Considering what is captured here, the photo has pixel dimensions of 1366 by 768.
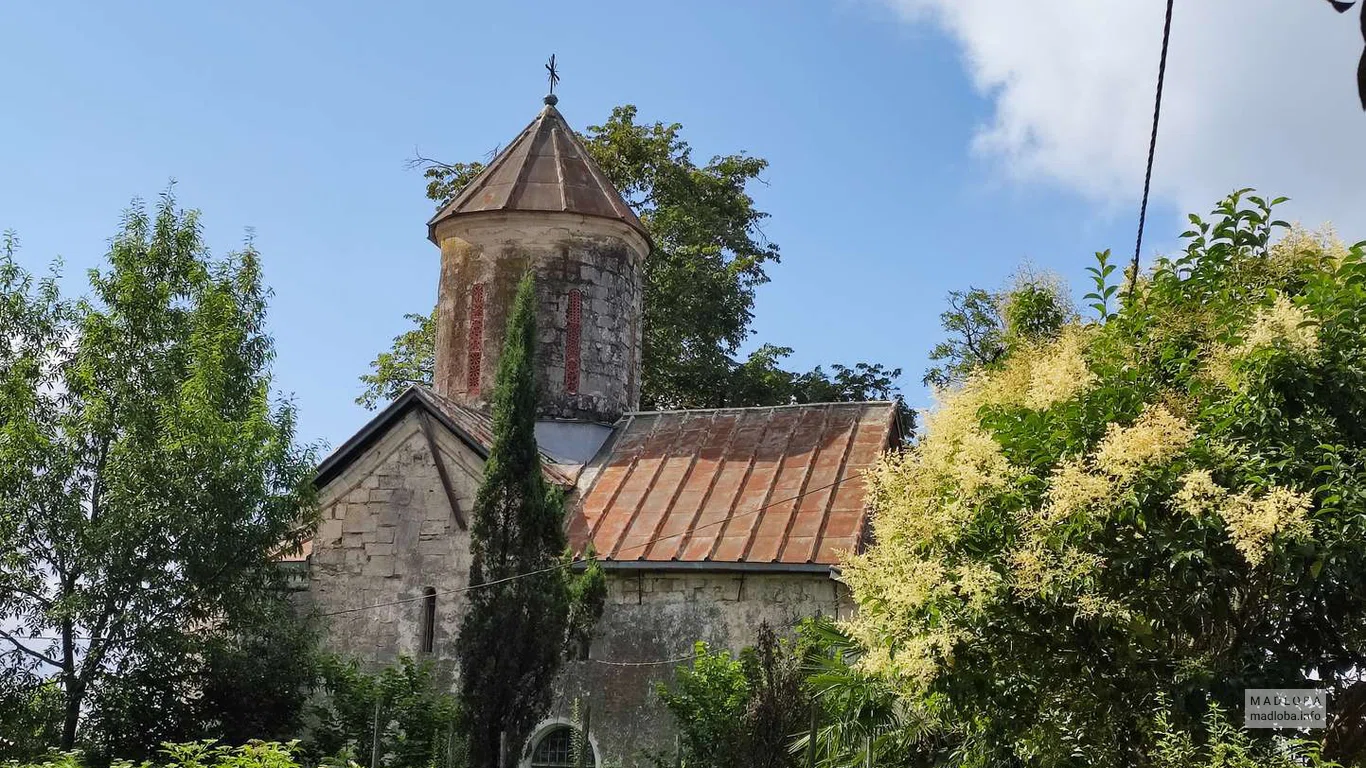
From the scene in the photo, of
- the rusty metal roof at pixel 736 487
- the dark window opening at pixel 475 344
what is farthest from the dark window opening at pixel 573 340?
the dark window opening at pixel 475 344

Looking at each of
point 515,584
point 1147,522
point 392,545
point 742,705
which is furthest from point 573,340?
point 1147,522

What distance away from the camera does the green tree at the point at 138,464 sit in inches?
499

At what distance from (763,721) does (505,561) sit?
9.16 ft

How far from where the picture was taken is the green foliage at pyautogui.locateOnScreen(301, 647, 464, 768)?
1275cm

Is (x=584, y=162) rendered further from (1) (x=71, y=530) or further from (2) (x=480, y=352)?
(1) (x=71, y=530)

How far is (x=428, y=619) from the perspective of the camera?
1464 cm

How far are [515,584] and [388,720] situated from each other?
6.89 ft

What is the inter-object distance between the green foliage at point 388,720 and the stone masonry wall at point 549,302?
4.41 metres

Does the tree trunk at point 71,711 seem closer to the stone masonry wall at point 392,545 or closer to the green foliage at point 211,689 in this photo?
the green foliage at point 211,689

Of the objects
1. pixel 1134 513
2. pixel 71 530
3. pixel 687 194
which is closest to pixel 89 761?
pixel 71 530

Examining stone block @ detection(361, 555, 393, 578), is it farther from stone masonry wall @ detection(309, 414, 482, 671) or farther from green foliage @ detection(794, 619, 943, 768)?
green foliage @ detection(794, 619, 943, 768)

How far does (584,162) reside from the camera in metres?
18.4

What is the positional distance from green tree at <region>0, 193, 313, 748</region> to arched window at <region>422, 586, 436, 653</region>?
5.12ft

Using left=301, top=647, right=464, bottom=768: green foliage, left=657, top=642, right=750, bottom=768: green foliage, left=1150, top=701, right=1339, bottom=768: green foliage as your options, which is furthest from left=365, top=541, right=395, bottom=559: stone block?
left=1150, top=701, right=1339, bottom=768: green foliage
